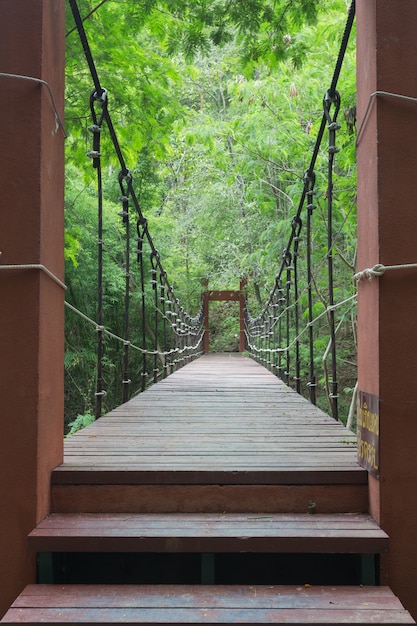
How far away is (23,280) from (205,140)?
5.74m

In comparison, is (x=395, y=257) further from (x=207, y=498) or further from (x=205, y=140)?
(x=205, y=140)

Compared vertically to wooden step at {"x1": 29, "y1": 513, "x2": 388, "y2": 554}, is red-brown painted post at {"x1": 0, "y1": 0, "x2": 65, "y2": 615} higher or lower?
higher

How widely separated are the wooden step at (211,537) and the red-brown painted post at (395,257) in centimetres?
10

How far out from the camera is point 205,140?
6.86m

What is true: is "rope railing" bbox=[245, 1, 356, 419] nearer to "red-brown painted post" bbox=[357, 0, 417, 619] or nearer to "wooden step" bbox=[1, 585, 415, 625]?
"red-brown painted post" bbox=[357, 0, 417, 619]

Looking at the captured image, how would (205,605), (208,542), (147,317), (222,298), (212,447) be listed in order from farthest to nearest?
1. (222,298)
2. (147,317)
3. (212,447)
4. (208,542)
5. (205,605)

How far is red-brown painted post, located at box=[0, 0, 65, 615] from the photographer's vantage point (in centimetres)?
144

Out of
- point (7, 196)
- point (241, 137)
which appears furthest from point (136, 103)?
point (7, 196)

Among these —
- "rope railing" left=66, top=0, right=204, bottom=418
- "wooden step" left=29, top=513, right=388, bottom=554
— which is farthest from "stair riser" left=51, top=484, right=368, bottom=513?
"rope railing" left=66, top=0, right=204, bottom=418

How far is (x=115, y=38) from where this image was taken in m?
3.90

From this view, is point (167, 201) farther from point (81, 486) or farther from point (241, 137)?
point (81, 486)

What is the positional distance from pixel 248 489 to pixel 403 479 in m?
0.40

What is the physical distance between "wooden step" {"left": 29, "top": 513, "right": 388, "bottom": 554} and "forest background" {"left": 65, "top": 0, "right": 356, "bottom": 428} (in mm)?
1859

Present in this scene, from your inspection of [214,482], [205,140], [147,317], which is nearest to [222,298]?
[147,317]
